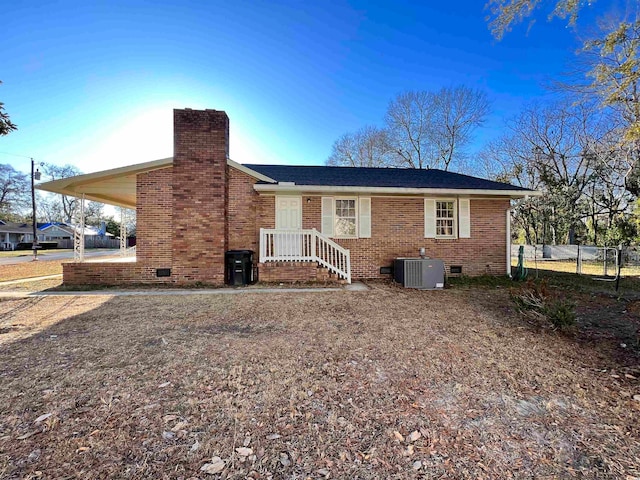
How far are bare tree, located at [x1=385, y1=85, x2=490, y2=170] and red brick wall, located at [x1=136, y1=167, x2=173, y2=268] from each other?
22523mm

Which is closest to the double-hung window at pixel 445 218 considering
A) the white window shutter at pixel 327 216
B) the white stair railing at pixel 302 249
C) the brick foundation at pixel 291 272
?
the white stair railing at pixel 302 249

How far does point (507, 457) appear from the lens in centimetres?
193

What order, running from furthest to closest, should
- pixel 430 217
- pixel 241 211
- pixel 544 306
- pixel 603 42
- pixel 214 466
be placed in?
pixel 430 217 → pixel 241 211 → pixel 603 42 → pixel 544 306 → pixel 214 466

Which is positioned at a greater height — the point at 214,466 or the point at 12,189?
the point at 12,189

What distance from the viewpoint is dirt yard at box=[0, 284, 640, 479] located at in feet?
6.16

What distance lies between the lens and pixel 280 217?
9.70 m

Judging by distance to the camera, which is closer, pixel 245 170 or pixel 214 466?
pixel 214 466

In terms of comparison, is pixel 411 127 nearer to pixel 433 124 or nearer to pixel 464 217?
pixel 433 124

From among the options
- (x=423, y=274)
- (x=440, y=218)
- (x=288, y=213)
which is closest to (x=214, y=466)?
(x=423, y=274)

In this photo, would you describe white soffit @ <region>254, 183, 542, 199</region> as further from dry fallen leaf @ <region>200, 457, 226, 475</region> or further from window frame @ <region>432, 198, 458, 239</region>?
dry fallen leaf @ <region>200, 457, 226, 475</region>

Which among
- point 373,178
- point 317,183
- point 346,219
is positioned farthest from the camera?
point 373,178

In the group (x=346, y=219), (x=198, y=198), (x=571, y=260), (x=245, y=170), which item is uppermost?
(x=245, y=170)

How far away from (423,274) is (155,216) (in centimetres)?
840

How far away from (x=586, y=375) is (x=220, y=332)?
15.5ft
